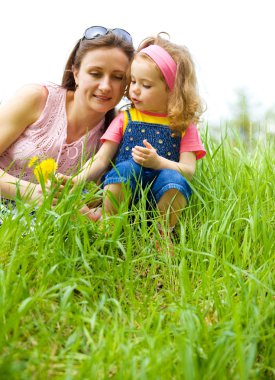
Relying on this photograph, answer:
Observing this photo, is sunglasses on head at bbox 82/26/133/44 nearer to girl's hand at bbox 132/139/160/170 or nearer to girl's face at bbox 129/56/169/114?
girl's face at bbox 129/56/169/114

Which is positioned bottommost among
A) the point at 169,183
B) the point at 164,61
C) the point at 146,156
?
the point at 169,183

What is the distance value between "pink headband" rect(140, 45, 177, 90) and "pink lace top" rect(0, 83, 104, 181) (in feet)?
1.86

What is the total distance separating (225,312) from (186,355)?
16.1 inches

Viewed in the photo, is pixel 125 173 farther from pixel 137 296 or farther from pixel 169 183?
pixel 137 296

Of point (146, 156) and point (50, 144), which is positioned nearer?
point (146, 156)

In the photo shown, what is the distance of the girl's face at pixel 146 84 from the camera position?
9.22ft

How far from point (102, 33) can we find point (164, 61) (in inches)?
18.2

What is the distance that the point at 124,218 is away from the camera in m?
2.47

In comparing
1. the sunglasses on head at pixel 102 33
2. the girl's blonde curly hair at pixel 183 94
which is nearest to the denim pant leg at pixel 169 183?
the girl's blonde curly hair at pixel 183 94

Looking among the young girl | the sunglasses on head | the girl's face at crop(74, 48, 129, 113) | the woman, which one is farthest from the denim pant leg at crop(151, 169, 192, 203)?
the sunglasses on head

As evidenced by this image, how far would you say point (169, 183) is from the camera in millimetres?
2689

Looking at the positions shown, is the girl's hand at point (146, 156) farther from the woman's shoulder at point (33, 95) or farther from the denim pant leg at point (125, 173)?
the woman's shoulder at point (33, 95)

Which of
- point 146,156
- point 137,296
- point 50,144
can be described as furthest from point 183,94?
point 137,296

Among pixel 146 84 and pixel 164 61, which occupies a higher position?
pixel 164 61
